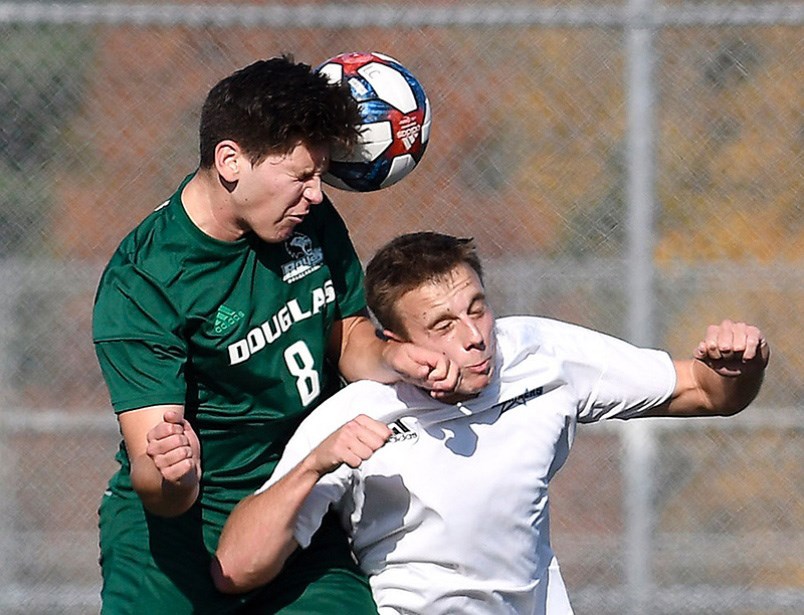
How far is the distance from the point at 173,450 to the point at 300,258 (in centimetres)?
66

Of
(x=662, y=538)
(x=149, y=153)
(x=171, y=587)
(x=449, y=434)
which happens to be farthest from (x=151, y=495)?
(x=662, y=538)

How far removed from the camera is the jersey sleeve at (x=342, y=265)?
3316 mm

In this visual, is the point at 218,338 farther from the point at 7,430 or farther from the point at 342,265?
the point at 7,430

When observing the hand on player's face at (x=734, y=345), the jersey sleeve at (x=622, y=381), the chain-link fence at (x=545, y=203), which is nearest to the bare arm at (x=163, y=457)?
the jersey sleeve at (x=622, y=381)

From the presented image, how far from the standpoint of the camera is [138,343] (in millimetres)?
2945

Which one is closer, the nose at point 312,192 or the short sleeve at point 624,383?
the nose at point 312,192

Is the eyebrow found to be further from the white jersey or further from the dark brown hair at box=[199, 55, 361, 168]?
the dark brown hair at box=[199, 55, 361, 168]

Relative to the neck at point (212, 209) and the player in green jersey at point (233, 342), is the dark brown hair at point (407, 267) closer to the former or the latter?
the player in green jersey at point (233, 342)

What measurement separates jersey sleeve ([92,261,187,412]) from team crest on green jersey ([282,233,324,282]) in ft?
0.94

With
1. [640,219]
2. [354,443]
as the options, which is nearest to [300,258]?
[354,443]

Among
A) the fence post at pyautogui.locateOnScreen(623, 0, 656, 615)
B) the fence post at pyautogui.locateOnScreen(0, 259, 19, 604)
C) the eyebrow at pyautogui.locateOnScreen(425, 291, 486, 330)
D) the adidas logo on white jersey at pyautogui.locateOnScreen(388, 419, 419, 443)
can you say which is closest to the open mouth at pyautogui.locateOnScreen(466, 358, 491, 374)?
the eyebrow at pyautogui.locateOnScreen(425, 291, 486, 330)

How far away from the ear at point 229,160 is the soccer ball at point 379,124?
29 centimetres

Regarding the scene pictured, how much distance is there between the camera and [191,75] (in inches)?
200

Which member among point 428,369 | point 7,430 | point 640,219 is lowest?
point 640,219
